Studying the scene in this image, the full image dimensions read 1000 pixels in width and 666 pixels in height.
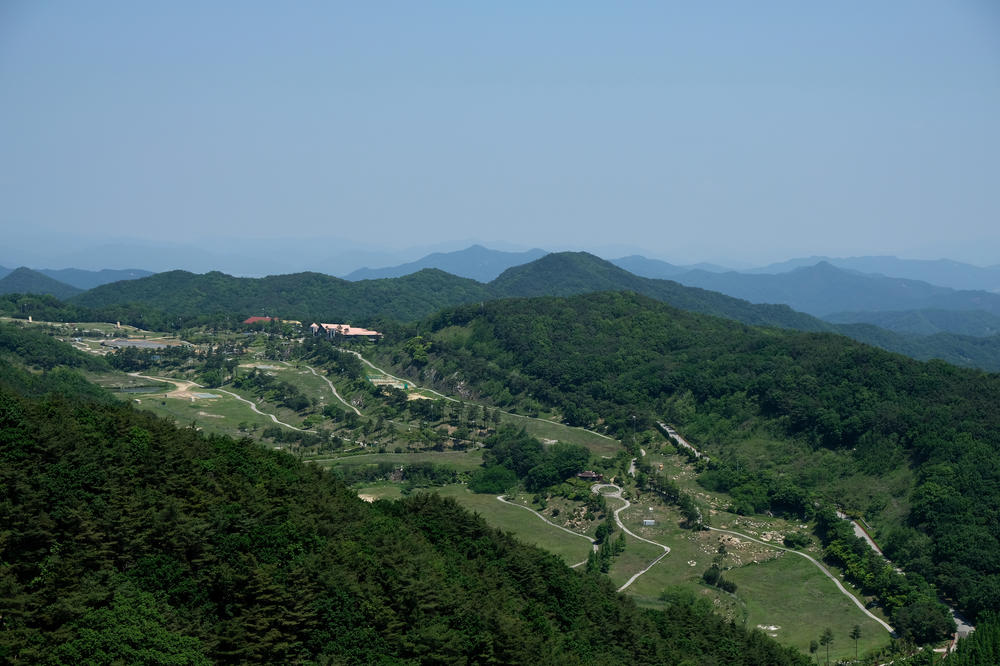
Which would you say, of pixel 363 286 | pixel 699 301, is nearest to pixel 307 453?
pixel 363 286

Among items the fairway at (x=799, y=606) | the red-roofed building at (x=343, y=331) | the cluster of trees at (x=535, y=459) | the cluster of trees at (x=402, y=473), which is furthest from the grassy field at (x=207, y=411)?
the fairway at (x=799, y=606)

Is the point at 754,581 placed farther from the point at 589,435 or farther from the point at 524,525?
the point at 589,435

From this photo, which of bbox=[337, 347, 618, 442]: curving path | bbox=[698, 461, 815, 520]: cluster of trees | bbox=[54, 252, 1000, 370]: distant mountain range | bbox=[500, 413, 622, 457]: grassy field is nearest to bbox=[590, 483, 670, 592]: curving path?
bbox=[698, 461, 815, 520]: cluster of trees

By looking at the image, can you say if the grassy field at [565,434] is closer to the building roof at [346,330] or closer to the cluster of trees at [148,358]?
the building roof at [346,330]

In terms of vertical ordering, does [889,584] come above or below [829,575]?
above

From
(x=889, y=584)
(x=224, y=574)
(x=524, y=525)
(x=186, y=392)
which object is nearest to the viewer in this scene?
(x=224, y=574)

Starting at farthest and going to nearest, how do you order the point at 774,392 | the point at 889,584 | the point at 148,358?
1. the point at 148,358
2. the point at 774,392
3. the point at 889,584

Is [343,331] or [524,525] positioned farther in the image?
[343,331]

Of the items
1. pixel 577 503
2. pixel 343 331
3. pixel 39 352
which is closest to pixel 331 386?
pixel 343 331
